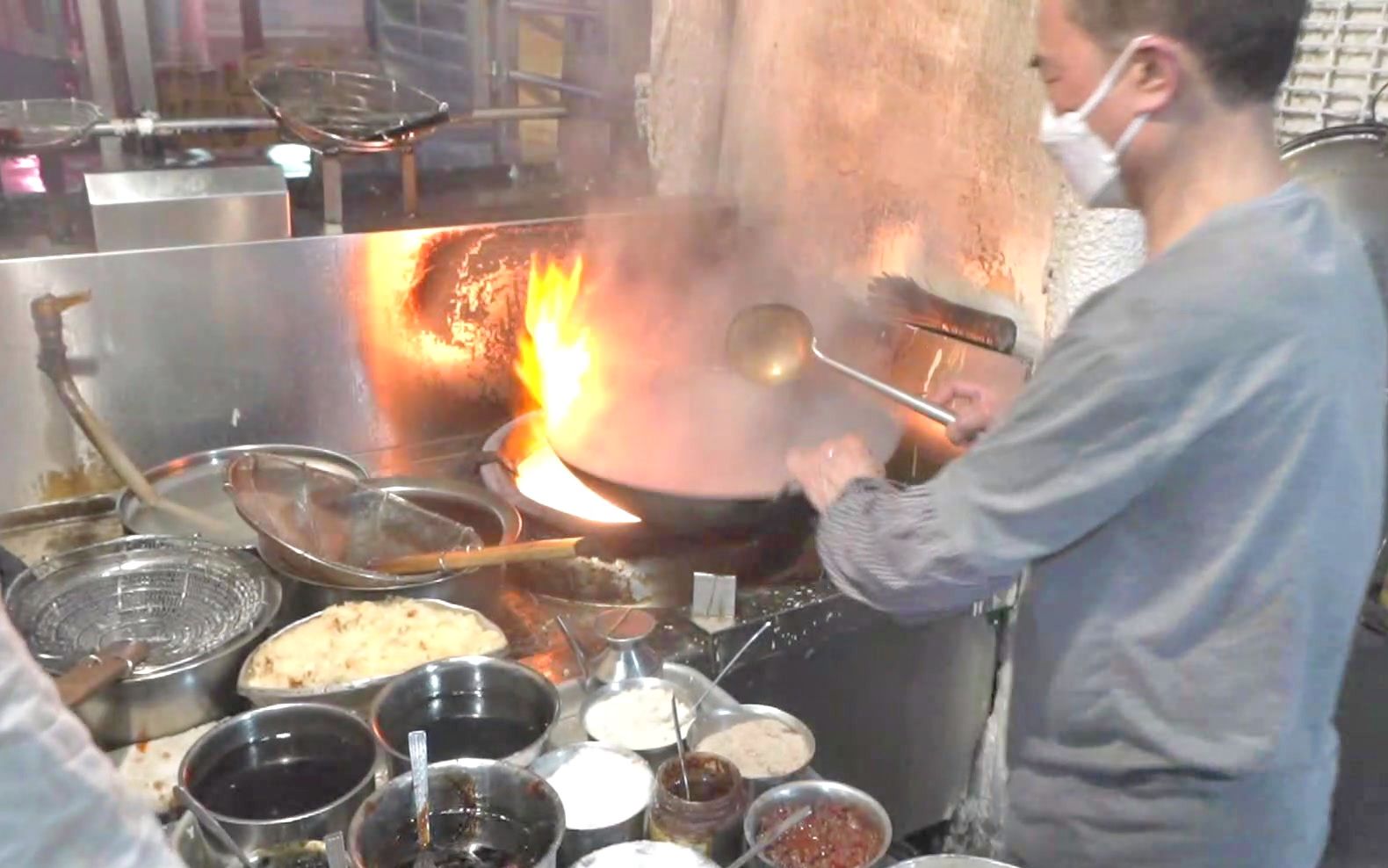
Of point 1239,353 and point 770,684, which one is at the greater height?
point 1239,353

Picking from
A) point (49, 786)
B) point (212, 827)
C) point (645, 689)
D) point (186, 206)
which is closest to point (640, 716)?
point (645, 689)

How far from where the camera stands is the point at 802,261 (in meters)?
3.10

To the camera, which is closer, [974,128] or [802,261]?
[974,128]

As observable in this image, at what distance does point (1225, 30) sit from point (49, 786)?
1203 mm

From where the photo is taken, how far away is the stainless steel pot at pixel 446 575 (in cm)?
192

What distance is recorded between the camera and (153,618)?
1.85 m

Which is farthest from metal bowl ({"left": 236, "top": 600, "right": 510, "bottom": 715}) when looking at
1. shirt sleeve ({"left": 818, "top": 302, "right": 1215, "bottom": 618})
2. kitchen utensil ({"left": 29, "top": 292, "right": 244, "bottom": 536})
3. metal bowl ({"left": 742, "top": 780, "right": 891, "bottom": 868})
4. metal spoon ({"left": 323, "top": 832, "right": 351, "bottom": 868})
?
shirt sleeve ({"left": 818, "top": 302, "right": 1215, "bottom": 618})

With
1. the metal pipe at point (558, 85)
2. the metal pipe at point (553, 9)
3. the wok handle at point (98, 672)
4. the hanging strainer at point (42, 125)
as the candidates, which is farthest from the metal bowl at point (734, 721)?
the metal pipe at point (553, 9)

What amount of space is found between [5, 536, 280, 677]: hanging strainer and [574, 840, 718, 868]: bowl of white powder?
2.41ft

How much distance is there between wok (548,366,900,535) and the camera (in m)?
2.07

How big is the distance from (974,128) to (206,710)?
1997 millimetres

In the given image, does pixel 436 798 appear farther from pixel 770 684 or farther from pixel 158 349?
pixel 158 349

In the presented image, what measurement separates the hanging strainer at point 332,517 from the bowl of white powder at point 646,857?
0.77 meters

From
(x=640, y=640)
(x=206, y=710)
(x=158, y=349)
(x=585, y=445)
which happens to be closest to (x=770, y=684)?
(x=640, y=640)
